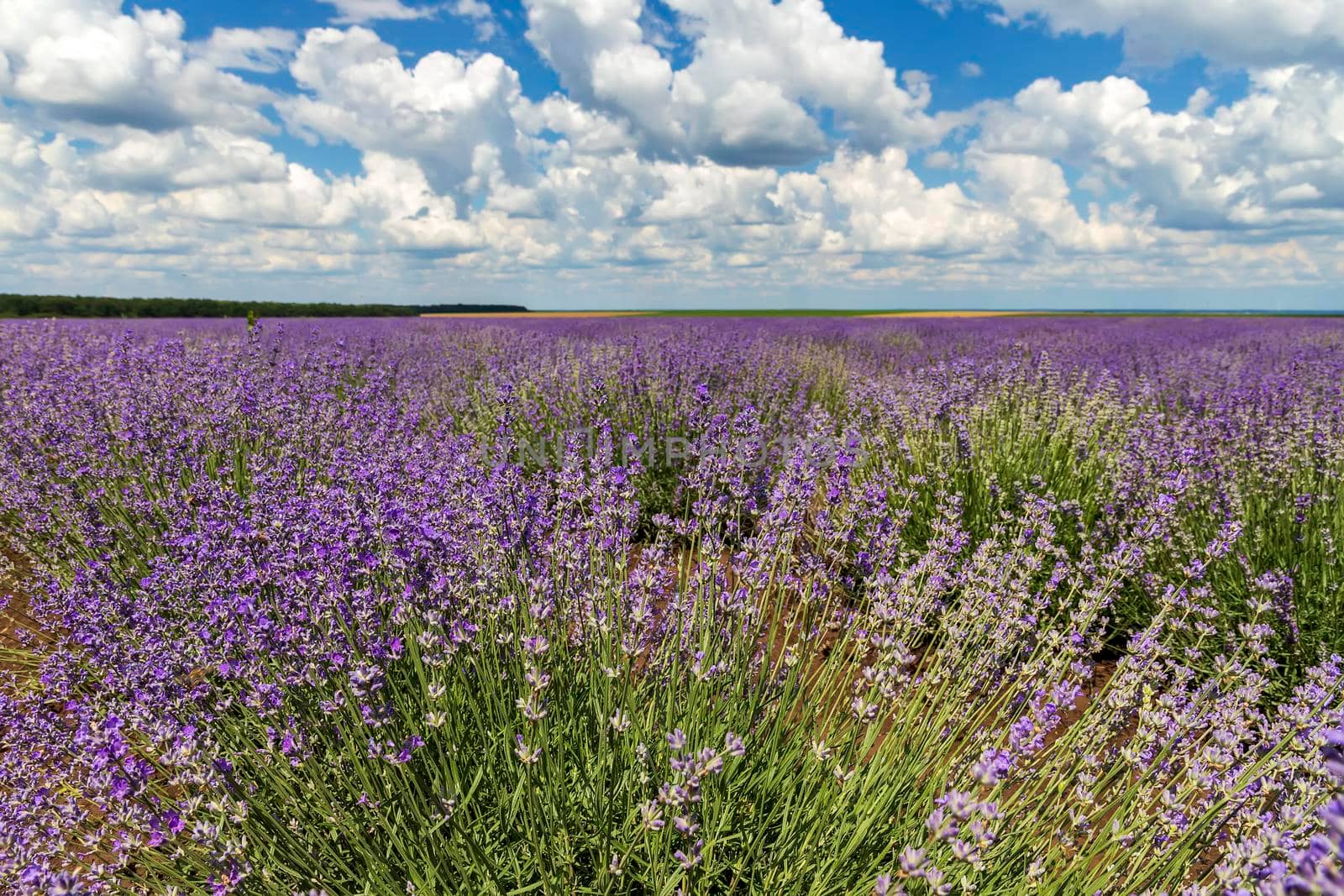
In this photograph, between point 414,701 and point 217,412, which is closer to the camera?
point 414,701

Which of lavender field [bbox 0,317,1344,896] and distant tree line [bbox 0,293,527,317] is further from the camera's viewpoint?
distant tree line [bbox 0,293,527,317]

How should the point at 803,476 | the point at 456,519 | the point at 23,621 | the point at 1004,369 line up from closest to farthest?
the point at 803,476
the point at 456,519
the point at 23,621
the point at 1004,369

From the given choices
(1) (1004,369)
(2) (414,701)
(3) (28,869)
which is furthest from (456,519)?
(1) (1004,369)

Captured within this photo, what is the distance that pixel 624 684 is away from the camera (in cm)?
171

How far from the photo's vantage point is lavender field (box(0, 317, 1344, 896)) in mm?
1509

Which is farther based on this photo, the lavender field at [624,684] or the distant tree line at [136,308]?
the distant tree line at [136,308]

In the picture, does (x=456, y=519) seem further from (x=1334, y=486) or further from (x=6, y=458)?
(x=1334, y=486)

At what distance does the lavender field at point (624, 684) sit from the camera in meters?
1.51

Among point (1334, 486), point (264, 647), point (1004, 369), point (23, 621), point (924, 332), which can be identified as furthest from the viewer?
point (924, 332)

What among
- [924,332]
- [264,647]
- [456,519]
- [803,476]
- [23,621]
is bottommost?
[23,621]

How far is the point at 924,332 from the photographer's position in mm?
16844

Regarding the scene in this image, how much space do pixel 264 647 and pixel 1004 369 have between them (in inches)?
296

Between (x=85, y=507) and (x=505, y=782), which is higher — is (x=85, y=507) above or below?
above

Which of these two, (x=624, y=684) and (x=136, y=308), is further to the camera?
(x=136, y=308)
